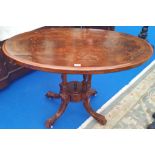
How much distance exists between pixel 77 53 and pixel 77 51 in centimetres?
4

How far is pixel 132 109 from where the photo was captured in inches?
80.0

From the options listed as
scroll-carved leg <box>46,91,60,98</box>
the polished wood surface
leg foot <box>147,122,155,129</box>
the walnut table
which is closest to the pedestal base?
the walnut table

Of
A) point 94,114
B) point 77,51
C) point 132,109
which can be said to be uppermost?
point 77,51

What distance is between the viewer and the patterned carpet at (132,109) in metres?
1.83

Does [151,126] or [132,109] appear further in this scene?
[132,109]

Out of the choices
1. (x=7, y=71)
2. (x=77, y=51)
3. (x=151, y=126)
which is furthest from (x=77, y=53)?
(x=7, y=71)

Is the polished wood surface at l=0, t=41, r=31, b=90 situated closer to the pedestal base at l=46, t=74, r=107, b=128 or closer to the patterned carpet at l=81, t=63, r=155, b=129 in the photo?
the pedestal base at l=46, t=74, r=107, b=128

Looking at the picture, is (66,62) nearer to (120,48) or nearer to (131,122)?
(120,48)

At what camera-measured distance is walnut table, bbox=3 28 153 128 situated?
1.23 metres

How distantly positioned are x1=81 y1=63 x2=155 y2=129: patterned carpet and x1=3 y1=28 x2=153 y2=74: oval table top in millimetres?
639

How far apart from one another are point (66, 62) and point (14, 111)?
2.85 ft

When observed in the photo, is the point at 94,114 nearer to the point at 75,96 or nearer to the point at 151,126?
the point at 75,96

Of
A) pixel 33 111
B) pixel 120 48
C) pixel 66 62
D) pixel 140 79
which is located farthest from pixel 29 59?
pixel 140 79

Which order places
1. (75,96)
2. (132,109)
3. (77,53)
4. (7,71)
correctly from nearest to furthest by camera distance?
(77,53), (75,96), (132,109), (7,71)
